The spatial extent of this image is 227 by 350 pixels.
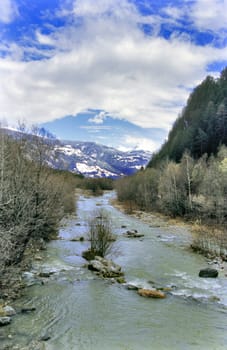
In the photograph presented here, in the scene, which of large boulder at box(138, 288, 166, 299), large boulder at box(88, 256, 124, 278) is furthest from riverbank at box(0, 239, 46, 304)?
large boulder at box(138, 288, 166, 299)

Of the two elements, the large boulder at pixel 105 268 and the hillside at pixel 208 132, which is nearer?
the large boulder at pixel 105 268

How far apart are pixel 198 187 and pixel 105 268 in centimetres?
3174

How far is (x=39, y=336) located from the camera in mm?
11703

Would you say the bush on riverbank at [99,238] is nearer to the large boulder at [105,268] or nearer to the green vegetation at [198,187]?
the large boulder at [105,268]

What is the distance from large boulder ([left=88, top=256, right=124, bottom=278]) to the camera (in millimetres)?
19922

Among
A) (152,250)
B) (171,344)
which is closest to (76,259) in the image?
(152,250)

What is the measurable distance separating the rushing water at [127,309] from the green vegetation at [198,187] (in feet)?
23.5

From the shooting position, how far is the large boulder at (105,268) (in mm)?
19922

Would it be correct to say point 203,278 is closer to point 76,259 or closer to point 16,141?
point 76,259

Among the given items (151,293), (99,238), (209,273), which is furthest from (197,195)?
(151,293)

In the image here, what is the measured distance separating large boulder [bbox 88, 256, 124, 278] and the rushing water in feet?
1.68

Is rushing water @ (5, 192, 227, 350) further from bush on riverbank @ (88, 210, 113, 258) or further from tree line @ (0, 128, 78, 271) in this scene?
tree line @ (0, 128, 78, 271)

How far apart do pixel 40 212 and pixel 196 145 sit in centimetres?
7105

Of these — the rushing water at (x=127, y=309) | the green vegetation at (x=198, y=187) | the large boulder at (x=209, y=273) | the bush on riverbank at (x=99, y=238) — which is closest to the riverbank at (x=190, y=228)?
the green vegetation at (x=198, y=187)
